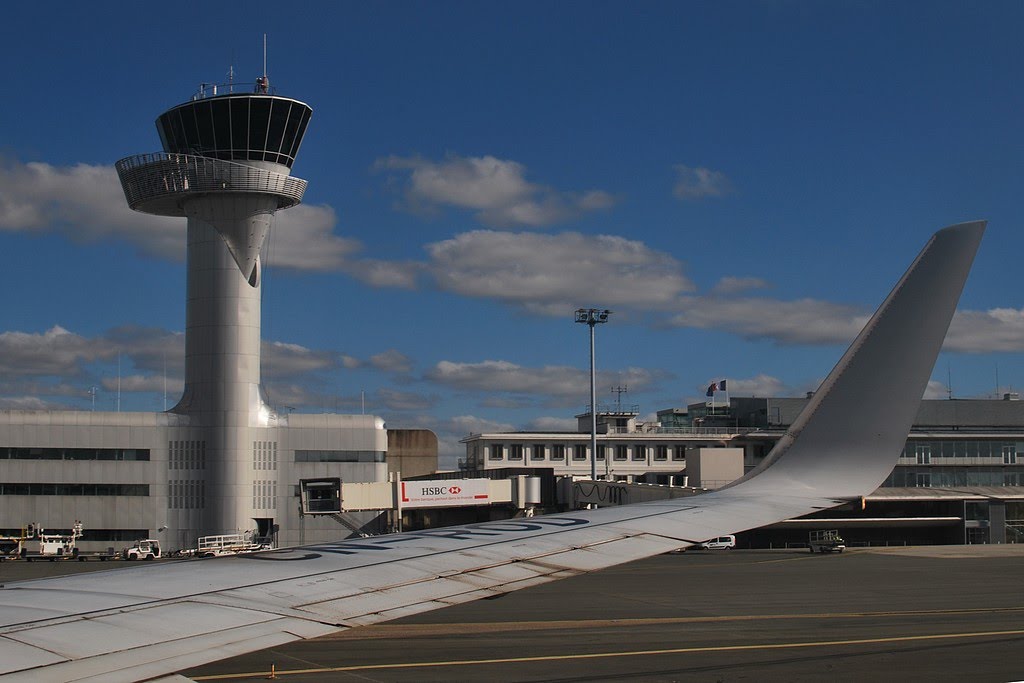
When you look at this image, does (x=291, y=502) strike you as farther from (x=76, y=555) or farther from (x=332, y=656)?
(x=332, y=656)

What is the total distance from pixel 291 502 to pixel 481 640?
45957 mm

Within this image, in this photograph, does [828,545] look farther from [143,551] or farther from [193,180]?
[193,180]

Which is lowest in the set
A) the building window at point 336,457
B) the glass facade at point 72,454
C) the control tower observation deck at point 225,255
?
the building window at point 336,457

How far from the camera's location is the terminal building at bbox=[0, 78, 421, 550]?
2512 inches

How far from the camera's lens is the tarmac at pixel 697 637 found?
19.0 m

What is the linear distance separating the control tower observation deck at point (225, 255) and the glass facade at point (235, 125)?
7cm

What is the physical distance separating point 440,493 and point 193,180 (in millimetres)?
Answer: 27043

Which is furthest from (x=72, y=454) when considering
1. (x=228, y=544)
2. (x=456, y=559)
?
(x=456, y=559)

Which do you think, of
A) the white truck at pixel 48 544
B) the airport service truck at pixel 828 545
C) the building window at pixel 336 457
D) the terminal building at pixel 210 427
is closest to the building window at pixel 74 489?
the terminal building at pixel 210 427

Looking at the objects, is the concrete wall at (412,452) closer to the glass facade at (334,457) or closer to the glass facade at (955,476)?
the glass facade at (334,457)

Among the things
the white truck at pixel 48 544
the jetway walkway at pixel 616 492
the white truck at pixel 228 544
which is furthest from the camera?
→ the white truck at pixel 48 544

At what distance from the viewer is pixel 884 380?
1030 centimetres

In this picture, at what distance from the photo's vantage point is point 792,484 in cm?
1095

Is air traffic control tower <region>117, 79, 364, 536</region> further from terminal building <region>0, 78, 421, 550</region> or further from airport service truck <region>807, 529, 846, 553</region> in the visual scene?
airport service truck <region>807, 529, 846, 553</region>
